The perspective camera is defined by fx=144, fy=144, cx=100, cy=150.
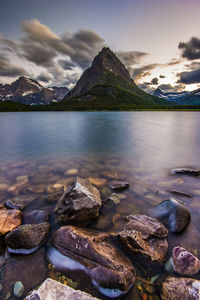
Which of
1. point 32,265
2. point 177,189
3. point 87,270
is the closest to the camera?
point 87,270

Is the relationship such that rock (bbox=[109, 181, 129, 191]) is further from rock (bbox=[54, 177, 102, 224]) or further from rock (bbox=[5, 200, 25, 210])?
rock (bbox=[5, 200, 25, 210])

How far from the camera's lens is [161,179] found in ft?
30.6

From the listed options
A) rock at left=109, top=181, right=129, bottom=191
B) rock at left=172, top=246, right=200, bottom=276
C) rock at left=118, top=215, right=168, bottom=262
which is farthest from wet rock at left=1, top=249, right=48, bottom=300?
rock at left=109, top=181, right=129, bottom=191

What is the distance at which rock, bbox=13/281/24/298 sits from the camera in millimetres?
3316

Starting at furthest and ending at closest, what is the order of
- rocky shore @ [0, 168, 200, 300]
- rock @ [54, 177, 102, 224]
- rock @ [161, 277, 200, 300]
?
rock @ [54, 177, 102, 224] < rocky shore @ [0, 168, 200, 300] < rock @ [161, 277, 200, 300]

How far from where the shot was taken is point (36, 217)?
574 cm

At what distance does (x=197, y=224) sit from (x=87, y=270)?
4.28m

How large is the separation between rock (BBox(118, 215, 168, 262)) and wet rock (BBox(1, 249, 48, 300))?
238cm

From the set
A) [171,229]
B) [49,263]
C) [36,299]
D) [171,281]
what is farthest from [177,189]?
[36,299]

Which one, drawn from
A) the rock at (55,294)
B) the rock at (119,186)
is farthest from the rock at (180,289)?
the rock at (119,186)

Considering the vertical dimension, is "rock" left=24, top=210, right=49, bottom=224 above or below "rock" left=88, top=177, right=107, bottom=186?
above

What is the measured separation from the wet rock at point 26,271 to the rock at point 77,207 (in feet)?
4.45

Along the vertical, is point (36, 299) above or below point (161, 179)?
above

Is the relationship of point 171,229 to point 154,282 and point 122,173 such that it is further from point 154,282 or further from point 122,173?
point 122,173
